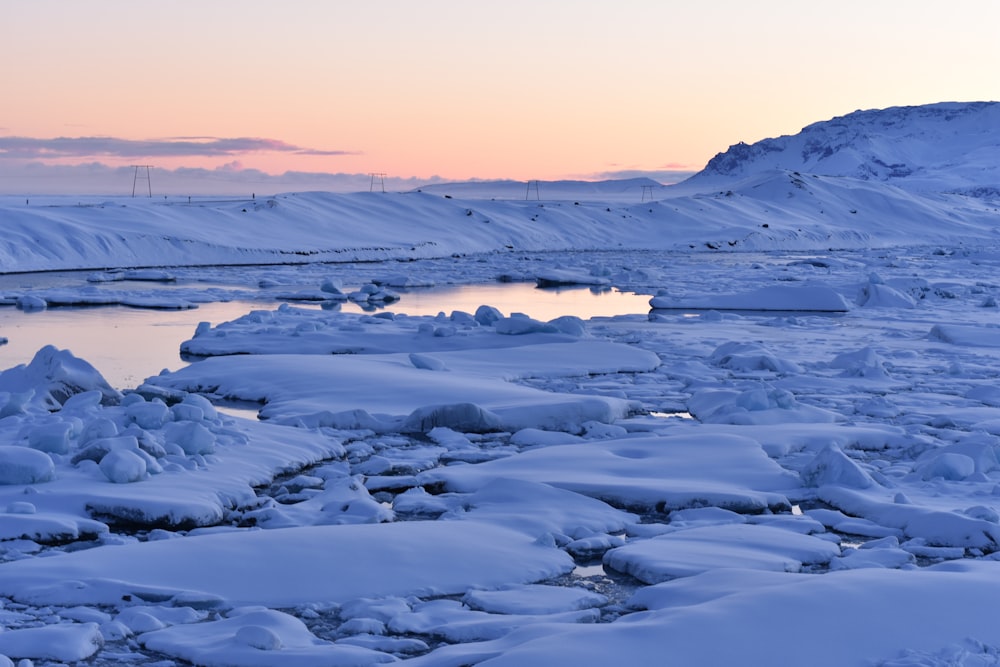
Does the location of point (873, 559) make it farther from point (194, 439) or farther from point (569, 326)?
point (569, 326)

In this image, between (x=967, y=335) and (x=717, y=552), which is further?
(x=967, y=335)

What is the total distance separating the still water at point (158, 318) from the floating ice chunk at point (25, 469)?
Answer: 4.04 meters

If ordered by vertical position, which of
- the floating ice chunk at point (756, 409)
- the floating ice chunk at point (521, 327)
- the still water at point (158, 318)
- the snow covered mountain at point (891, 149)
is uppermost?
the snow covered mountain at point (891, 149)

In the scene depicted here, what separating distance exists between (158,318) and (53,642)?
13000mm

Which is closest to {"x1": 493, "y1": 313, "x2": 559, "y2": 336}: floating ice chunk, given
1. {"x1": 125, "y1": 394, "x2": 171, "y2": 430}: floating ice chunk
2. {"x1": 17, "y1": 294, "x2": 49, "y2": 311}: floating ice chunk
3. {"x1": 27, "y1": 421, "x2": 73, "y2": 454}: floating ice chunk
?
{"x1": 125, "y1": 394, "x2": 171, "y2": 430}: floating ice chunk

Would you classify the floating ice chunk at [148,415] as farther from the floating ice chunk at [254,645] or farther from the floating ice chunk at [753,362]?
the floating ice chunk at [753,362]

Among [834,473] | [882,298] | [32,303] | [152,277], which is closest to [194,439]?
[834,473]

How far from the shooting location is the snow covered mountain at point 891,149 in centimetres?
13853

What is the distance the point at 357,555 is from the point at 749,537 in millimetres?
1923

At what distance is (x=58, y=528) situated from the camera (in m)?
5.41

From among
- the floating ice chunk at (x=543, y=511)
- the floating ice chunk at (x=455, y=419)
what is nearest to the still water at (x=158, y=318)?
the floating ice chunk at (x=455, y=419)

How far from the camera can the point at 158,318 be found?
16.5m

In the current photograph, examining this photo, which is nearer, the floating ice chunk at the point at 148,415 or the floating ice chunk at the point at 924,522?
the floating ice chunk at the point at 924,522

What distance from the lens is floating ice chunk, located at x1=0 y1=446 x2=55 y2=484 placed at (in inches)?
239
